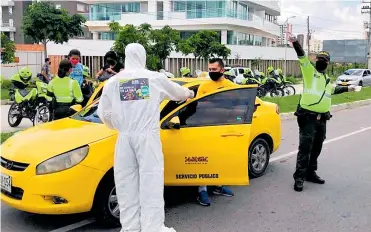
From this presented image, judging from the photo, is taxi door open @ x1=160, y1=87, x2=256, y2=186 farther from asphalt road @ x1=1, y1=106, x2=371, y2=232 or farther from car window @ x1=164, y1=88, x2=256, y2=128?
asphalt road @ x1=1, y1=106, x2=371, y2=232

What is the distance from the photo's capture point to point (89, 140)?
445cm

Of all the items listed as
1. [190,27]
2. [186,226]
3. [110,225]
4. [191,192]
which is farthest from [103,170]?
[190,27]

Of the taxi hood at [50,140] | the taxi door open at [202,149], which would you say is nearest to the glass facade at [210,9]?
the taxi door open at [202,149]

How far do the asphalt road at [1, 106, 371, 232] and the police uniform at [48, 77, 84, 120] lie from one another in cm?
255

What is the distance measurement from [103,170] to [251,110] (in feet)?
6.70

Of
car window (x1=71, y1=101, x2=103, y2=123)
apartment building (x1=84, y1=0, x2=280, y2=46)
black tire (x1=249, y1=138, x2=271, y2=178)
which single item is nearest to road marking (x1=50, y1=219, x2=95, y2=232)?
car window (x1=71, y1=101, x2=103, y2=123)

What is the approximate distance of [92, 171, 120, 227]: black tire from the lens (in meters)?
4.38

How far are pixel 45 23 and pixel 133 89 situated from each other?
23730 mm

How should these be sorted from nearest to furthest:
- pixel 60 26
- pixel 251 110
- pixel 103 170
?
1. pixel 103 170
2. pixel 251 110
3. pixel 60 26

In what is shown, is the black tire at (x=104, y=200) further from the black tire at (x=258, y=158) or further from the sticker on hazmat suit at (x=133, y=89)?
the black tire at (x=258, y=158)

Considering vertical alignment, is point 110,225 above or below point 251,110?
below

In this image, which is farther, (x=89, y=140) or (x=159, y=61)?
(x=159, y=61)

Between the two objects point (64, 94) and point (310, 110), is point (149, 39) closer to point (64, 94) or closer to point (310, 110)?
point (64, 94)

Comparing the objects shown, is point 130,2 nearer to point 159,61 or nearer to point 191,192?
point 159,61
